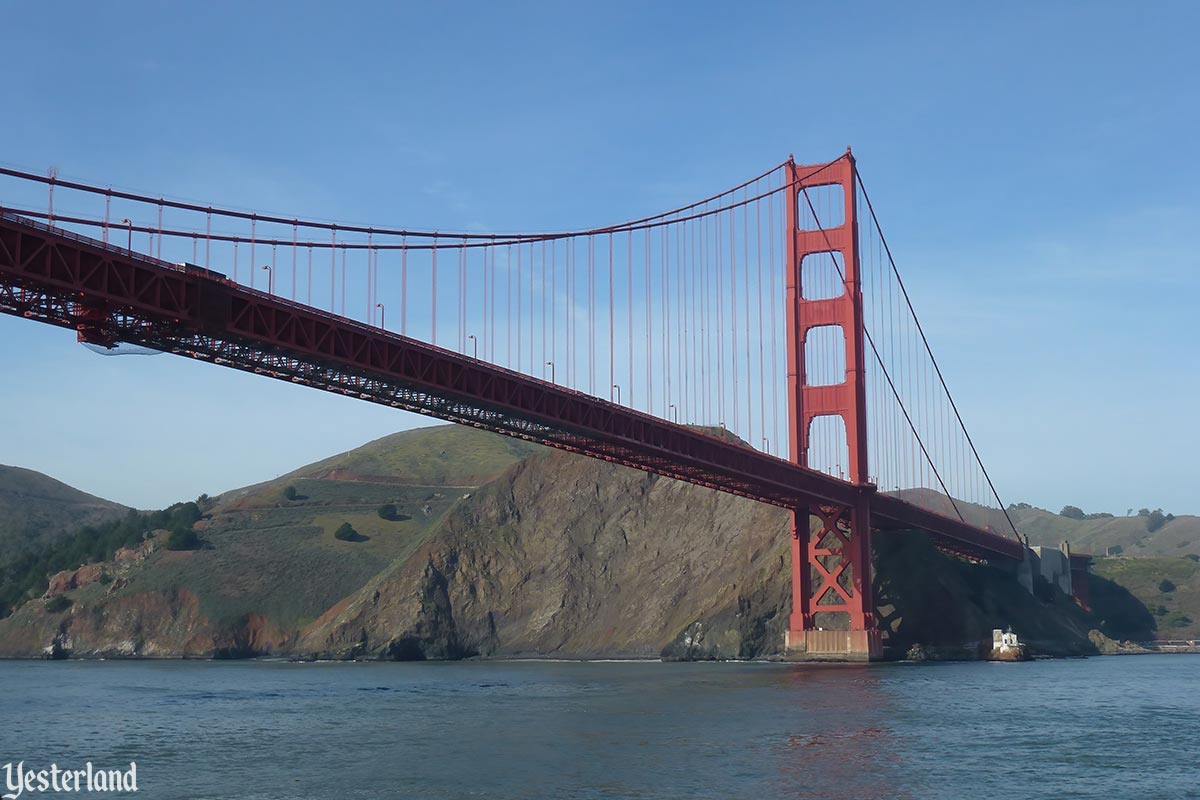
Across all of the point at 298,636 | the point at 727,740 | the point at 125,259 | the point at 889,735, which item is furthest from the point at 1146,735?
the point at 298,636

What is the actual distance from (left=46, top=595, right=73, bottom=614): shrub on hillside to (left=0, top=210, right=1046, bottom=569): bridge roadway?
260 ft

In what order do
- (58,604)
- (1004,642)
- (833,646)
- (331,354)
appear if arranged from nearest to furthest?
(331,354), (833,646), (1004,642), (58,604)

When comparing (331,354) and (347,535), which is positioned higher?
(331,354)

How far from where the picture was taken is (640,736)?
38.9 m

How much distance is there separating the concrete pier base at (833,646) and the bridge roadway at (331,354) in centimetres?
935

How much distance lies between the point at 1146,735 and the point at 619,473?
261 feet

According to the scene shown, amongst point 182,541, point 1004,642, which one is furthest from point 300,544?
point 1004,642

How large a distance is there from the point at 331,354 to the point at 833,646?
46.5 meters

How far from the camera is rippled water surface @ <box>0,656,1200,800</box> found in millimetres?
29766

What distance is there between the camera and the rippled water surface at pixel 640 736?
29766 mm

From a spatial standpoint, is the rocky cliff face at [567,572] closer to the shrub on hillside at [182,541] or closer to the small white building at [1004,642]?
the small white building at [1004,642]

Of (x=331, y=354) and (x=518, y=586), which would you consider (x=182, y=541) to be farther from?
(x=331, y=354)

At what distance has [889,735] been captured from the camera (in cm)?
3884

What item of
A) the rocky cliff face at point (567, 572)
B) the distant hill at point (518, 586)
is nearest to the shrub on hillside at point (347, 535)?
the distant hill at point (518, 586)
